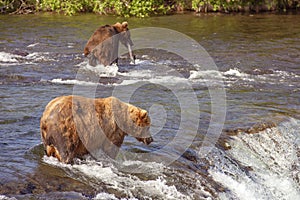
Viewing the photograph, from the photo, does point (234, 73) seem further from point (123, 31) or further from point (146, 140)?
point (146, 140)

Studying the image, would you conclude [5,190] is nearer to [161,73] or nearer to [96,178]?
[96,178]

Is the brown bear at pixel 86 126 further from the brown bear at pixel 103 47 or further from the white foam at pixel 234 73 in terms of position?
the white foam at pixel 234 73

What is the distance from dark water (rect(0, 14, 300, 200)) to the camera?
259 inches

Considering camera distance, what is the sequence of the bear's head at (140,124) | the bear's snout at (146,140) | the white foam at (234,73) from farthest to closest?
the white foam at (234,73) < the bear's snout at (146,140) < the bear's head at (140,124)

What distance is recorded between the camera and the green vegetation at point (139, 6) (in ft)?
78.8

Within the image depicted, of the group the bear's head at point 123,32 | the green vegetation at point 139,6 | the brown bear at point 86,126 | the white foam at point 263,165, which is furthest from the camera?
the green vegetation at point 139,6

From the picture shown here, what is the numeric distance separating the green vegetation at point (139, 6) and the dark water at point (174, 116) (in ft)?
16.5

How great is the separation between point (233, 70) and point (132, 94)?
372cm

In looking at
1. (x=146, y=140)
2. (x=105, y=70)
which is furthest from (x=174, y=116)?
(x=105, y=70)

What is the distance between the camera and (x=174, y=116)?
9.69 metres

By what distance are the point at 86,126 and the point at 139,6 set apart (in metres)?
17.7

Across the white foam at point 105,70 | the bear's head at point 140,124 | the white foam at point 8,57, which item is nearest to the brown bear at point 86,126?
the bear's head at point 140,124

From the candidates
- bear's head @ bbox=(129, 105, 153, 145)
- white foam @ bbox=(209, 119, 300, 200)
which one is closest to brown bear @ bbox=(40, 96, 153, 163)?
bear's head @ bbox=(129, 105, 153, 145)

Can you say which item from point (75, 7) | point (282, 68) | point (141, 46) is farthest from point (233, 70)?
point (75, 7)
